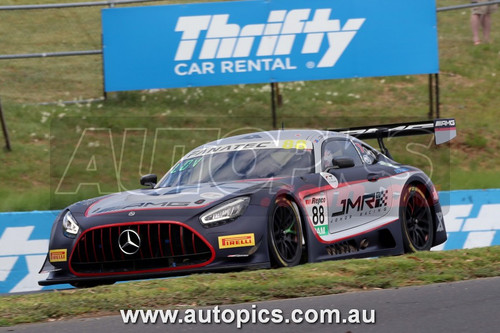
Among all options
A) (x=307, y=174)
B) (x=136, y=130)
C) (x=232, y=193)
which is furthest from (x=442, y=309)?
(x=136, y=130)

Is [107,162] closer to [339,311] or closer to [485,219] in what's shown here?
[485,219]

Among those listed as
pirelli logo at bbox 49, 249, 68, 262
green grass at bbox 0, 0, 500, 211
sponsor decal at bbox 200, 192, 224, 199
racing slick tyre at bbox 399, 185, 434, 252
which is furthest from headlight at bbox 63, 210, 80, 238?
green grass at bbox 0, 0, 500, 211

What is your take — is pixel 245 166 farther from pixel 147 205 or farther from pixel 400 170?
pixel 400 170

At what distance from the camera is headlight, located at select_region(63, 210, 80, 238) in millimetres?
8055

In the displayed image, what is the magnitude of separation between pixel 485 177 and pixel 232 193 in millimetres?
9437

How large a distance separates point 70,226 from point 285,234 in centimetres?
188

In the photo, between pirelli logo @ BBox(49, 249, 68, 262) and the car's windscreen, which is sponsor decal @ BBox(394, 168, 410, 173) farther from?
pirelli logo @ BBox(49, 249, 68, 262)

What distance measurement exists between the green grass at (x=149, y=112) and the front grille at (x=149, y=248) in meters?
7.10

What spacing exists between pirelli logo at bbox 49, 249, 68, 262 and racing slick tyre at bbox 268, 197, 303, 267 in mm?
1816

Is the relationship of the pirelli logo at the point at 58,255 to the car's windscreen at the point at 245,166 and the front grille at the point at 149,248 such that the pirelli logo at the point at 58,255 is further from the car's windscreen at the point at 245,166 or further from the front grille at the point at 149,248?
the car's windscreen at the point at 245,166

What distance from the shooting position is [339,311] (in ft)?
19.1

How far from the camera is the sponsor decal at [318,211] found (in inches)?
332

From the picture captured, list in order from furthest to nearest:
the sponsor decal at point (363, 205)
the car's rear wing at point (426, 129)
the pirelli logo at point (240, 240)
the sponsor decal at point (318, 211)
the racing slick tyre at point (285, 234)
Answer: the car's rear wing at point (426, 129) < the sponsor decal at point (363, 205) < the sponsor decal at point (318, 211) < the racing slick tyre at point (285, 234) < the pirelli logo at point (240, 240)

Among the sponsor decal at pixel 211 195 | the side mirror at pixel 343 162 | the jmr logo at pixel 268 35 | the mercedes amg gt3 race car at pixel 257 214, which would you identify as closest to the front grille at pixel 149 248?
the mercedes amg gt3 race car at pixel 257 214
